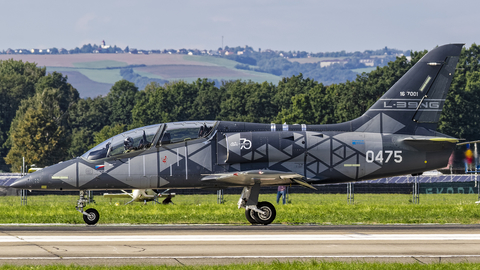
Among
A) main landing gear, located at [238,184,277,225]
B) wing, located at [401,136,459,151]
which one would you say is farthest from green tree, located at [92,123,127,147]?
wing, located at [401,136,459,151]

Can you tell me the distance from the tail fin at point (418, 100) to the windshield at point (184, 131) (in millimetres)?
5074

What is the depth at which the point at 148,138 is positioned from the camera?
63.1 feet

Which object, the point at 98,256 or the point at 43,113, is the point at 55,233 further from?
the point at 43,113

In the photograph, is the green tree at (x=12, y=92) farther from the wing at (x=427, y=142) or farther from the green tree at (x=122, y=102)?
the wing at (x=427, y=142)

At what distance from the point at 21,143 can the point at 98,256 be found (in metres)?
75.0

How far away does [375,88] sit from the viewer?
260 feet

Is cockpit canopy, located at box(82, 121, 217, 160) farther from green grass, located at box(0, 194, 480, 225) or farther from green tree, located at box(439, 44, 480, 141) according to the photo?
green tree, located at box(439, 44, 480, 141)

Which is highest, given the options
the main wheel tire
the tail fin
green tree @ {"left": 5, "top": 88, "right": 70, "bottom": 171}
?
the tail fin

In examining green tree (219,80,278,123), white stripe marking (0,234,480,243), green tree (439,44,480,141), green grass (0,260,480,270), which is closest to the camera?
green grass (0,260,480,270)

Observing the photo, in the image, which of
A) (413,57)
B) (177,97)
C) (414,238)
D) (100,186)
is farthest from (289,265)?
(177,97)

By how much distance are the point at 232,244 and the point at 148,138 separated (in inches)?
228

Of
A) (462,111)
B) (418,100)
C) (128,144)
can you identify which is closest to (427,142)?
(418,100)

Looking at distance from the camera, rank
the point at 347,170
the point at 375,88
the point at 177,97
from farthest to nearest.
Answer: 1. the point at 177,97
2. the point at 375,88
3. the point at 347,170

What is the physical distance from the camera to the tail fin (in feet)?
66.4
